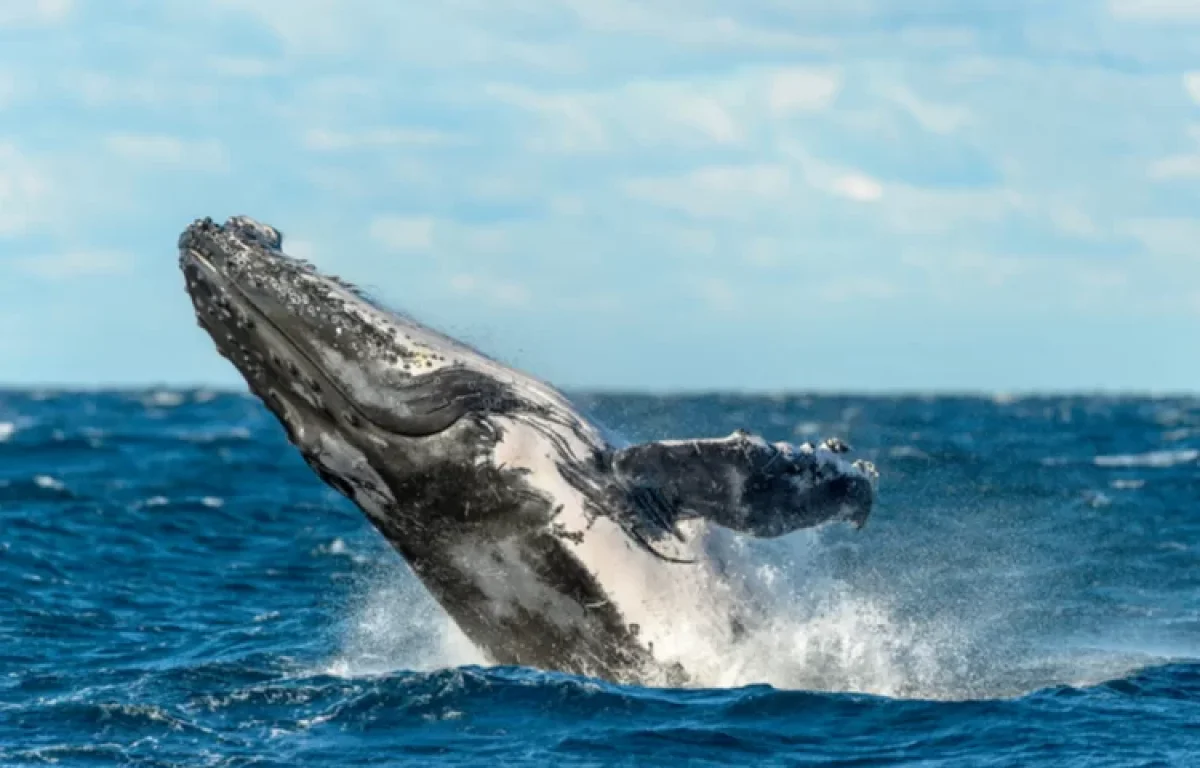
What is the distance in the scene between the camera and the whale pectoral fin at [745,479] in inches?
452

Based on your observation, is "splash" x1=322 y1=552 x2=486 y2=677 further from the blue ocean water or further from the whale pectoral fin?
the whale pectoral fin

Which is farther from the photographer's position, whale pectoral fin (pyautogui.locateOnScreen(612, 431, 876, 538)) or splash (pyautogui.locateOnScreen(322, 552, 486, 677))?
splash (pyautogui.locateOnScreen(322, 552, 486, 677))

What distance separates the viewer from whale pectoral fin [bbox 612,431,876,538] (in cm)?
1149

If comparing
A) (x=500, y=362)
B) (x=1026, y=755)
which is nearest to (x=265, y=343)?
(x=500, y=362)

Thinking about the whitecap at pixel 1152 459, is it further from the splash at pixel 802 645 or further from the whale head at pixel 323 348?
the whale head at pixel 323 348

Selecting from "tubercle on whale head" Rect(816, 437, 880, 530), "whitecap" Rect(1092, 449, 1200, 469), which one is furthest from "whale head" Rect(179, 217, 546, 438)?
"whitecap" Rect(1092, 449, 1200, 469)

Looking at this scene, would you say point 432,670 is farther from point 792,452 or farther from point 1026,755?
point 1026,755

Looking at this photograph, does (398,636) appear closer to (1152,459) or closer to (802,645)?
(802,645)

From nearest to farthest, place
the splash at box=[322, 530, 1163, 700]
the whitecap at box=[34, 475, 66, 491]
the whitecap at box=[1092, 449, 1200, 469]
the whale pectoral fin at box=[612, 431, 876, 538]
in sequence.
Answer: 1. the whale pectoral fin at box=[612, 431, 876, 538]
2. the splash at box=[322, 530, 1163, 700]
3. the whitecap at box=[34, 475, 66, 491]
4. the whitecap at box=[1092, 449, 1200, 469]

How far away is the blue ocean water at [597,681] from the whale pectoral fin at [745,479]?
95 cm

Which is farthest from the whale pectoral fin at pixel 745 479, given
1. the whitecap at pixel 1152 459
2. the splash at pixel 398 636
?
the whitecap at pixel 1152 459

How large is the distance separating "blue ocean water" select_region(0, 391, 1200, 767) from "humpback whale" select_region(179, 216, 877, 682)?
1.51ft

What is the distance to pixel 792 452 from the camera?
463 inches

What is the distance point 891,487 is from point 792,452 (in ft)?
56.7
